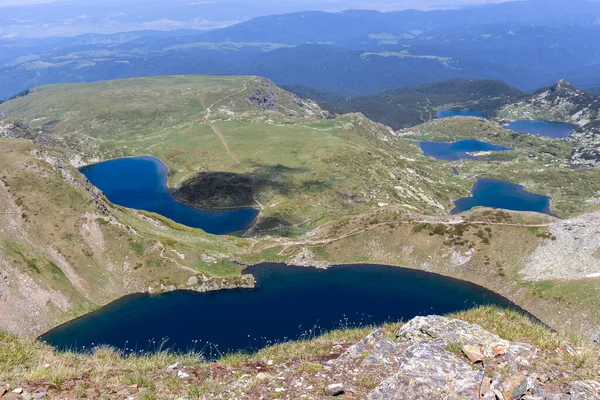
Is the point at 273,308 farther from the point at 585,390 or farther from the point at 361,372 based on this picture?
the point at 585,390

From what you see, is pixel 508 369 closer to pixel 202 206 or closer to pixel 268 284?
pixel 268 284

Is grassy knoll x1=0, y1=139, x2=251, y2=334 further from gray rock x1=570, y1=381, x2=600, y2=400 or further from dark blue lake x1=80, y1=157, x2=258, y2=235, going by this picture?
gray rock x1=570, y1=381, x2=600, y2=400

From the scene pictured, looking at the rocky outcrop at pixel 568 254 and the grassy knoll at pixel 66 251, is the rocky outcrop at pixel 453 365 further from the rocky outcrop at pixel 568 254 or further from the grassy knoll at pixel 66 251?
the rocky outcrop at pixel 568 254

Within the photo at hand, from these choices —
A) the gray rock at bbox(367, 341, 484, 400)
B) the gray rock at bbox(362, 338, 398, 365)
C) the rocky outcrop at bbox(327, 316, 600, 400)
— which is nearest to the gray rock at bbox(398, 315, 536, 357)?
the rocky outcrop at bbox(327, 316, 600, 400)

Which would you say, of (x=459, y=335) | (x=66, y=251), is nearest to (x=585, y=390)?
(x=459, y=335)

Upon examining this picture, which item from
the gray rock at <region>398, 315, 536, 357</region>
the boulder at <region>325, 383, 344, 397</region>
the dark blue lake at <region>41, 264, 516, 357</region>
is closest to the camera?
the boulder at <region>325, 383, 344, 397</region>

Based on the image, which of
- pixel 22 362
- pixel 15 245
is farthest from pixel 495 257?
pixel 15 245
